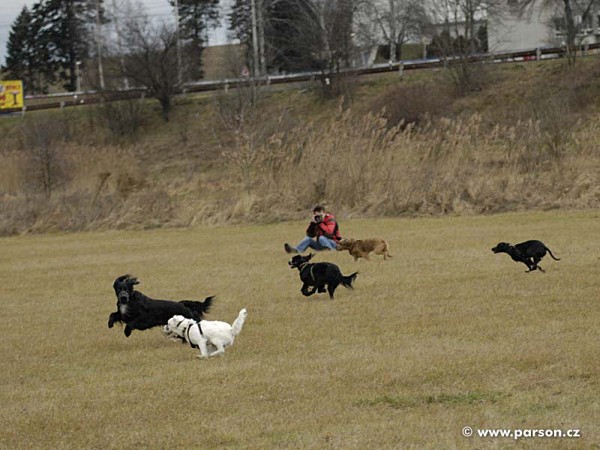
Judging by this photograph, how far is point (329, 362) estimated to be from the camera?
8758mm

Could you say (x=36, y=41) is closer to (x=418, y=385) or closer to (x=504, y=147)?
(x=504, y=147)

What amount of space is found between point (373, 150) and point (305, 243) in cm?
837

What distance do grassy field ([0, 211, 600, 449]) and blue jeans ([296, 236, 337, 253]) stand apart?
5.82 feet

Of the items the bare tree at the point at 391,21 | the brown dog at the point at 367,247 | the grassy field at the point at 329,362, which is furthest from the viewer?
the bare tree at the point at 391,21

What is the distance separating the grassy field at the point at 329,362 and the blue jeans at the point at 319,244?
1774mm

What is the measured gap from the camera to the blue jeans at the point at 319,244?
745 inches

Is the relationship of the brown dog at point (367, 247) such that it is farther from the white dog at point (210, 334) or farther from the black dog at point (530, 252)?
the white dog at point (210, 334)

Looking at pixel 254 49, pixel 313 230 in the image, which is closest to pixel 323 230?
pixel 313 230

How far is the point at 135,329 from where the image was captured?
10.8m

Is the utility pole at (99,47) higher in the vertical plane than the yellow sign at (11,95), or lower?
higher

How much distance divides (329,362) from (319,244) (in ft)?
33.8

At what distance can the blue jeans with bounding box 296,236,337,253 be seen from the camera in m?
18.9

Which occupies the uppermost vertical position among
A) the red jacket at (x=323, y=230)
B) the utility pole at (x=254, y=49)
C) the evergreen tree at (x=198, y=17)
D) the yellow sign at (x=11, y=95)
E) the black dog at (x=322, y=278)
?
the evergreen tree at (x=198, y=17)

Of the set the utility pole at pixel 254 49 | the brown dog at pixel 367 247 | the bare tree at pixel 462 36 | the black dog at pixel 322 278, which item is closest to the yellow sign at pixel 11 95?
the utility pole at pixel 254 49
